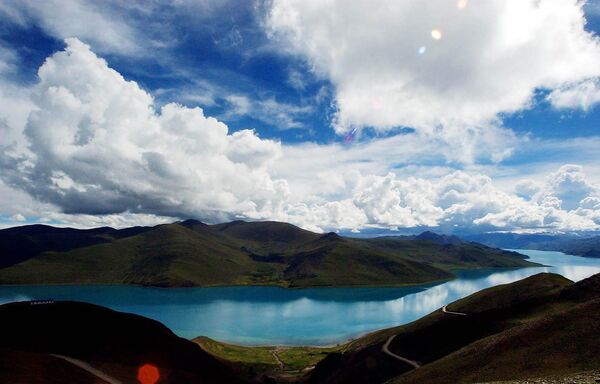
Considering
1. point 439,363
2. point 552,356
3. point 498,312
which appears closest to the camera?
point 552,356

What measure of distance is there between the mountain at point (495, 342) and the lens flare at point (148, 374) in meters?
47.9

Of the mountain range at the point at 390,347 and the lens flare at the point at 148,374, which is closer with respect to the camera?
the mountain range at the point at 390,347

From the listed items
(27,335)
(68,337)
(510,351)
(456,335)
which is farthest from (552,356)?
(27,335)

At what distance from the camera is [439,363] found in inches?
3415

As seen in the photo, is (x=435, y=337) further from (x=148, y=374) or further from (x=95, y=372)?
(x=95, y=372)

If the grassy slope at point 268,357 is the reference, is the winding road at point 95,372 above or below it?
above

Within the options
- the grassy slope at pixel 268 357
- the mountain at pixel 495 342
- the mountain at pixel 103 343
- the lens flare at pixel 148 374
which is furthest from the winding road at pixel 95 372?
the grassy slope at pixel 268 357

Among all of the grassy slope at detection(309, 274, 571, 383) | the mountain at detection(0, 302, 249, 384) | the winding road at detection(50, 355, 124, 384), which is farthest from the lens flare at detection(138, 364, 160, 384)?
the grassy slope at detection(309, 274, 571, 383)

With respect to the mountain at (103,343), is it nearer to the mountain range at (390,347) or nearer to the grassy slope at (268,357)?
the mountain range at (390,347)

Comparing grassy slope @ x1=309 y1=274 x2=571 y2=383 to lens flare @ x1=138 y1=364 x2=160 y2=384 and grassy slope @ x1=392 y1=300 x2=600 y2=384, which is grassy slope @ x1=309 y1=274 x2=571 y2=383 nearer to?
grassy slope @ x1=392 y1=300 x2=600 y2=384

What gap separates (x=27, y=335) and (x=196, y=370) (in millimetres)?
39849

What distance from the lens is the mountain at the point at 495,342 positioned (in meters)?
68.7

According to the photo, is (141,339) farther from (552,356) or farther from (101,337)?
(552,356)

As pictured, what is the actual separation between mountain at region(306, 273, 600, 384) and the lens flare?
157 ft
